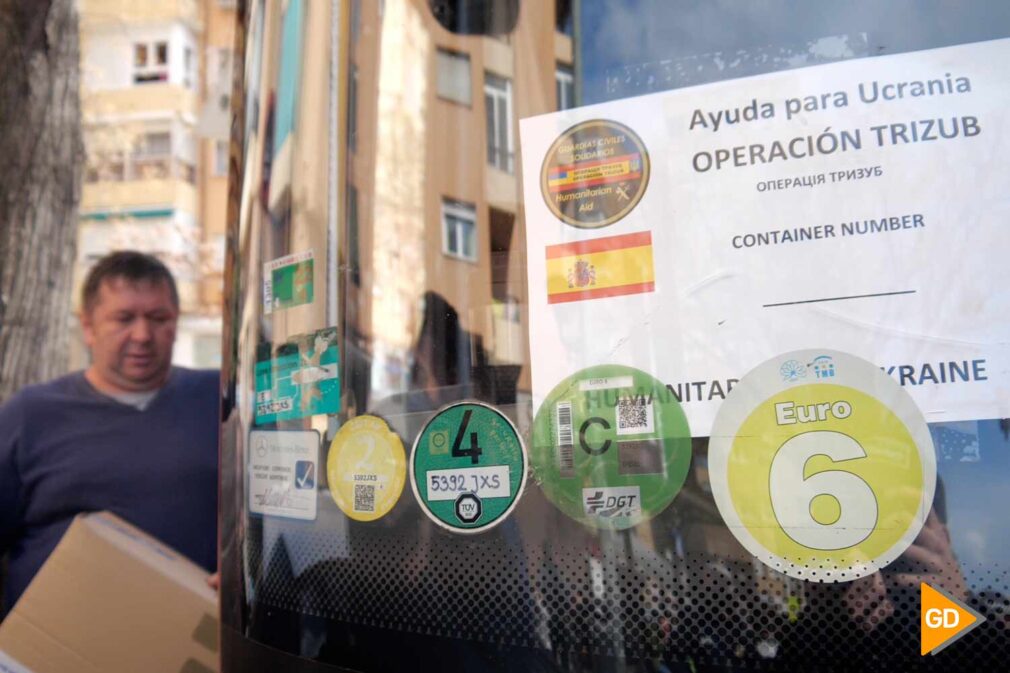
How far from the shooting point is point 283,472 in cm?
178

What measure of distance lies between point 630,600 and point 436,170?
0.71m

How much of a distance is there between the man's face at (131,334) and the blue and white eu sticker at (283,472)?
6.32ft

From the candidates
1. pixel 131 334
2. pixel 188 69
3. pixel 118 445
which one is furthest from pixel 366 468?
pixel 188 69

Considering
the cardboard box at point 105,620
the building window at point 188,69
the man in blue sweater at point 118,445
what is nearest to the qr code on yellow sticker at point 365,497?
the cardboard box at point 105,620

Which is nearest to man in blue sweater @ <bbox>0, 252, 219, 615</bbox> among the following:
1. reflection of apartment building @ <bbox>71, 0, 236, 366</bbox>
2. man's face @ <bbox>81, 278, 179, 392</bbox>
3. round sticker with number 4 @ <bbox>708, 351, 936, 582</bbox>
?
man's face @ <bbox>81, 278, 179, 392</bbox>

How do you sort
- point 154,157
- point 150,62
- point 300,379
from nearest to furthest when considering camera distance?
point 300,379
point 154,157
point 150,62

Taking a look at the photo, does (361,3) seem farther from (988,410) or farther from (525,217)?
(988,410)

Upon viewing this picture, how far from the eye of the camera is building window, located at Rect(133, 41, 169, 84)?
24.1m

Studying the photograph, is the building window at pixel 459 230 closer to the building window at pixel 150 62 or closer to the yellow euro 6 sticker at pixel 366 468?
the yellow euro 6 sticker at pixel 366 468

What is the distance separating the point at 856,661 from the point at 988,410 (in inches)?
14.1

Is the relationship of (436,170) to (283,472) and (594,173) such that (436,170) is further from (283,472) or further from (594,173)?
(283,472)

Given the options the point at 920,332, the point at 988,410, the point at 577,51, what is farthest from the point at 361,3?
the point at 988,410

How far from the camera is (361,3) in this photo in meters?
1.72

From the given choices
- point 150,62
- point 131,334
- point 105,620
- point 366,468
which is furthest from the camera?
point 150,62
